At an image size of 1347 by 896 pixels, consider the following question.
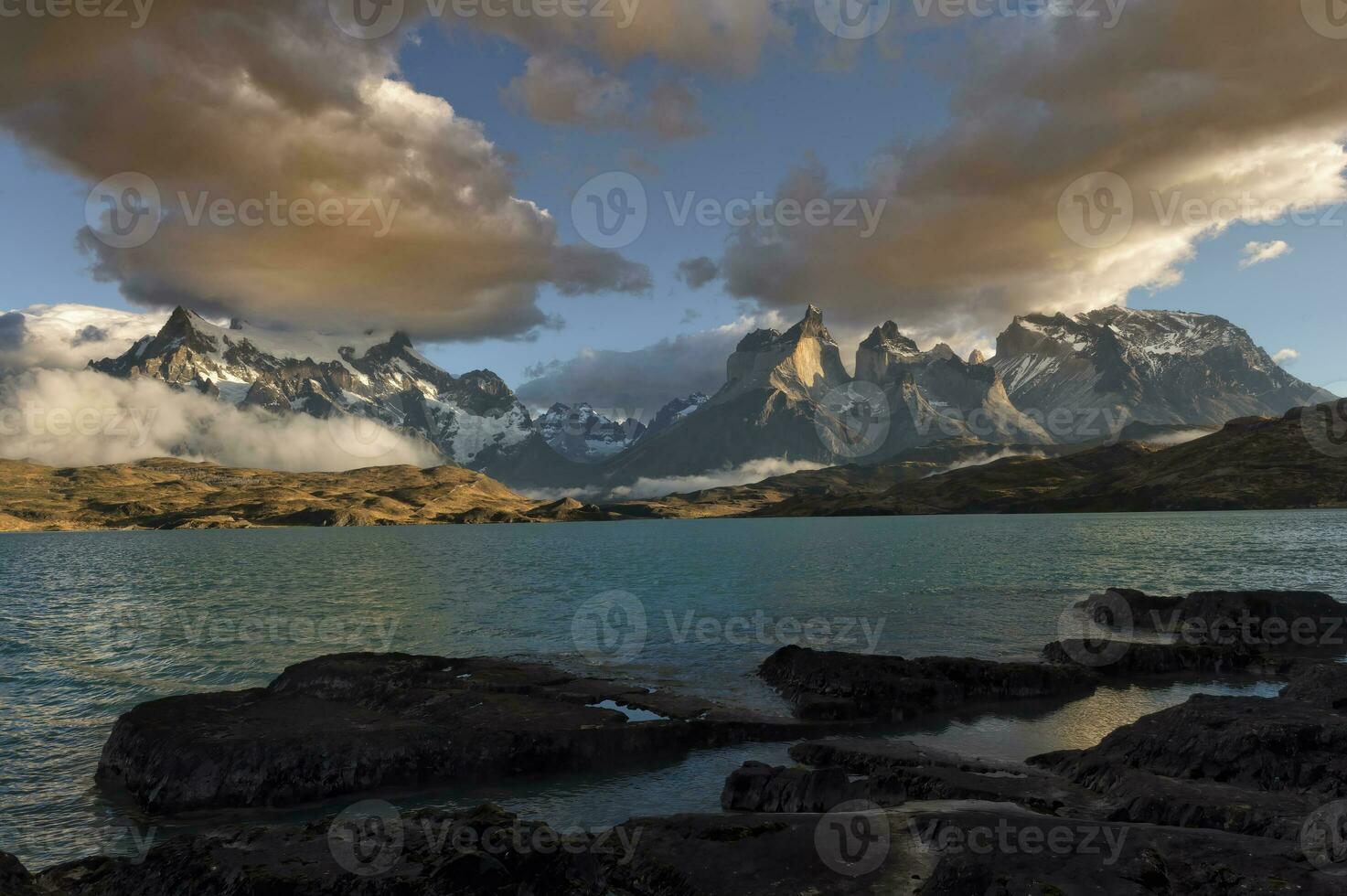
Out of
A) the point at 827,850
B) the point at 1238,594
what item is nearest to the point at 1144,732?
the point at 827,850

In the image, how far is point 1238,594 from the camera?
189 feet

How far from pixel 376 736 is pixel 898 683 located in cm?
2452

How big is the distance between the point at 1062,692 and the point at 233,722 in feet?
131

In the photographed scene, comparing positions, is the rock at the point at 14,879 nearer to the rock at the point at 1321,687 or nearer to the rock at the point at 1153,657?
the rock at the point at 1321,687

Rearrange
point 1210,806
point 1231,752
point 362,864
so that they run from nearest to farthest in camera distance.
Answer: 1. point 362,864
2. point 1210,806
3. point 1231,752

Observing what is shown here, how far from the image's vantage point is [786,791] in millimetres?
23547

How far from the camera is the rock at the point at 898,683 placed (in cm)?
3538

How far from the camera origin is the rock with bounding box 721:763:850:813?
74.9 ft

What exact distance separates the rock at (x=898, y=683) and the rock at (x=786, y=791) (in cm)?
1066

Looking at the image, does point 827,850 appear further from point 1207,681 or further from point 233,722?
point 1207,681

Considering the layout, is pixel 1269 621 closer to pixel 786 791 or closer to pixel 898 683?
pixel 898 683

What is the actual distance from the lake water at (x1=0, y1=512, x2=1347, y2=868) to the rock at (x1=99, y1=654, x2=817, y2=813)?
48.5 inches

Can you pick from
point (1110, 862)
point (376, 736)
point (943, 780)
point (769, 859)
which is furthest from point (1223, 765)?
point (376, 736)

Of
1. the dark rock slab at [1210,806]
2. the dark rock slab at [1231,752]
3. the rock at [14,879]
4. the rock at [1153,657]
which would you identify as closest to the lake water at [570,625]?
the rock at [1153,657]
